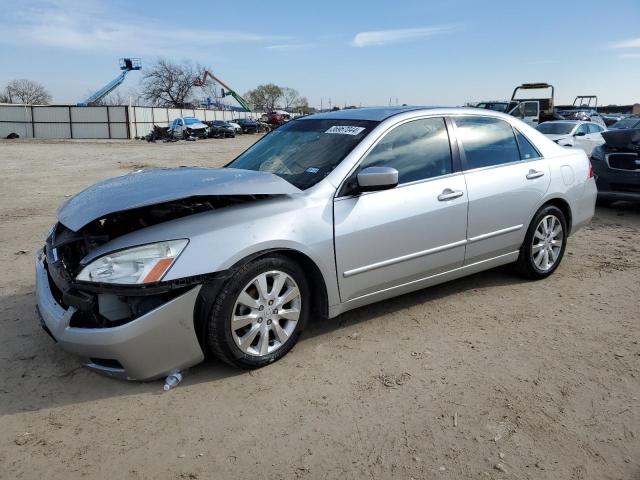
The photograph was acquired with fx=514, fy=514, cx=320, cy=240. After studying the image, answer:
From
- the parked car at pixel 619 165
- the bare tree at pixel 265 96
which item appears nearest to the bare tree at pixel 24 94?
the bare tree at pixel 265 96

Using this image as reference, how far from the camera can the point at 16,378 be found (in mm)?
3094

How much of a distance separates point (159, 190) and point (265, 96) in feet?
361

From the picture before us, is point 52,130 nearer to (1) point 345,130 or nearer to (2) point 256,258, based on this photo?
(1) point 345,130

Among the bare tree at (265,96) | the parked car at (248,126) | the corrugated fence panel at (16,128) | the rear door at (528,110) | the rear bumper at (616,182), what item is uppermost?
the bare tree at (265,96)

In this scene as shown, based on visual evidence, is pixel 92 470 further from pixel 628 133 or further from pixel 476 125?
pixel 628 133

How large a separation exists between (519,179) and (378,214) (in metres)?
1.64

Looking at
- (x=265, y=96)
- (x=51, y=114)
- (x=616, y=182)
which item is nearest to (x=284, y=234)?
(x=616, y=182)

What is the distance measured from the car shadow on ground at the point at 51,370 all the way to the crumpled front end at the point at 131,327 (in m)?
0.17

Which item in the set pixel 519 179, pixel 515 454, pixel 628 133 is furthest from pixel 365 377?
pixel 628 133

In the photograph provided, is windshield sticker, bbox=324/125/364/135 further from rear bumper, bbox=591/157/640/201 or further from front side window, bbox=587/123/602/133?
front side window, bbox=587/123/602/133

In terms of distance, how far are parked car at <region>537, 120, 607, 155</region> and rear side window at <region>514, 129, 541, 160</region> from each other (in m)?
9.22

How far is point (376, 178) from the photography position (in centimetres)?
337

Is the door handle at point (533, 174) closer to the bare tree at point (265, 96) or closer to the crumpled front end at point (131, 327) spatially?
the crumpled front end at point (131, 327)

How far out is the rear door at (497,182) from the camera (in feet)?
13.6
